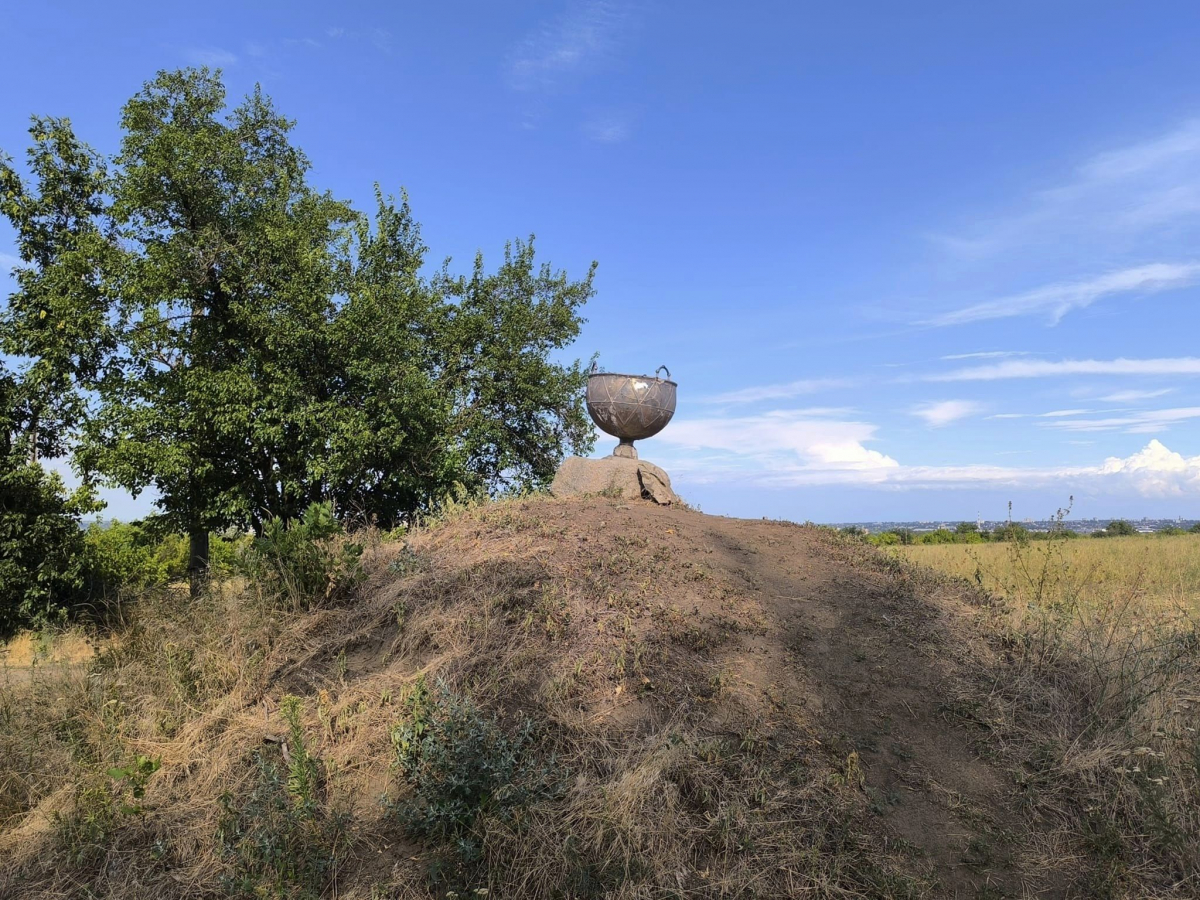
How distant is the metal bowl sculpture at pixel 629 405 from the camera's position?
955 cm

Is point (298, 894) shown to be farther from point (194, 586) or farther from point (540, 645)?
point (194, 586)

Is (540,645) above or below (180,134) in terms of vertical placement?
below

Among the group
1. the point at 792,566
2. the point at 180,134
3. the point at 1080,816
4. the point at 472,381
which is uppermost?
the point at 180,134

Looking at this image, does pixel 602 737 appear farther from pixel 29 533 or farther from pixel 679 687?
pixel 29 533

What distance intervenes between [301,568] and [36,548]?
9.27m

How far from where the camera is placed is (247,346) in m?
12.9

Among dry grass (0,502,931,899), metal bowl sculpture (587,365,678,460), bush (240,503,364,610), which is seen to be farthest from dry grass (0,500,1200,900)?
metal bowl sculpture (587,365,678,460)

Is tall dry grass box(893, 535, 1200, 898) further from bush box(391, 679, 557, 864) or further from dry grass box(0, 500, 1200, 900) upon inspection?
bush box(391, 679, 557, 864)

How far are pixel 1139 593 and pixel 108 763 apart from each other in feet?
32.4

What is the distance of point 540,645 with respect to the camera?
5.26 metres

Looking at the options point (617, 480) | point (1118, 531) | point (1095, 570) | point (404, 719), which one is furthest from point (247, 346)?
point (1118, 531)

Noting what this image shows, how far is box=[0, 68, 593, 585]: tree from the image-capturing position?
11.9 m

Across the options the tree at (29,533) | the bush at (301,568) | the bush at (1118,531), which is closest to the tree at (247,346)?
the tree at (29,533)

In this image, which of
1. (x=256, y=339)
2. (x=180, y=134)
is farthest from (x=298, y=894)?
(x=180, y=134)
